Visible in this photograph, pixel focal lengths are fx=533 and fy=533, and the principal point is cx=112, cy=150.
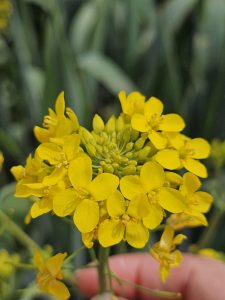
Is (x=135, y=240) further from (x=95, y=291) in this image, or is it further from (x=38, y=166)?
(x=95, y=291)

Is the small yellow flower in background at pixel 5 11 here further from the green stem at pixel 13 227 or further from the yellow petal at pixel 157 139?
the yellow petal at pixel 157 139

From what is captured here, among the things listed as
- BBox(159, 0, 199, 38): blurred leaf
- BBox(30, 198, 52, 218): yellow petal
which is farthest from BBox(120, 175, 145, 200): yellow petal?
BBox(159, 0, 199, 38): blurred leaf

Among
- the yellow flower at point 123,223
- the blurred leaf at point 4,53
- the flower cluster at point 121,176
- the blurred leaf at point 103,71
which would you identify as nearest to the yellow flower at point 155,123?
the flower cluster at point 121,176

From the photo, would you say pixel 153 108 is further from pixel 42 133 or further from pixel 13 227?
pixel 13 227

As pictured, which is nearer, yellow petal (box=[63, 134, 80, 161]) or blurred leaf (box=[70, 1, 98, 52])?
yellow petal (box=[63, 134, 80, 161])

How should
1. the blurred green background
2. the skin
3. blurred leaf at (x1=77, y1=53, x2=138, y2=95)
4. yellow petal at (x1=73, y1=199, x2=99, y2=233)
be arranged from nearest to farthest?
yellow petal at (x1=73, y1=199, x2=99, y2=233) → the skin → the blurred green background → blurred leaf at (x1=77, y1=53, x2=138, y2=95)

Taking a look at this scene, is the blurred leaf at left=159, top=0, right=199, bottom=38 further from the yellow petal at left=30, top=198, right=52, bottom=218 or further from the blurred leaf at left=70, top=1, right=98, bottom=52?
the yellow petal at left=30, top=198, right=52, bottom=218

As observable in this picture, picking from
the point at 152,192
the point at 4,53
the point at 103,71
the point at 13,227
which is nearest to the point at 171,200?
the point at 152,192
